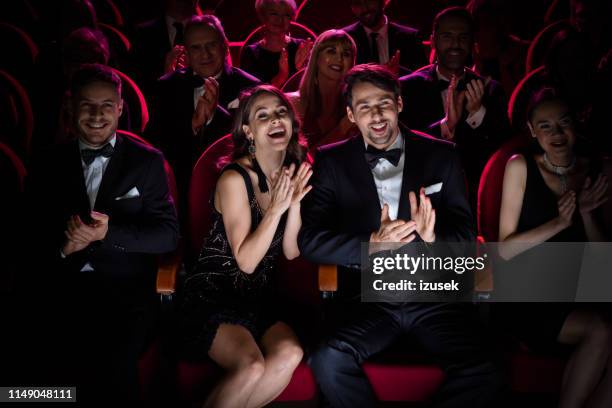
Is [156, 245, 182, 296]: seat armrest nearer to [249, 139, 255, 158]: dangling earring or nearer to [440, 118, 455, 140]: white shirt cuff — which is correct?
[249, 139, 255, 158]: dangling earring

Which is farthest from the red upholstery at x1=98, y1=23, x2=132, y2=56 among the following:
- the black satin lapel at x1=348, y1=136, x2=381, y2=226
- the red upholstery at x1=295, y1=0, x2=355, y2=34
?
the black satin lapel at x1=348, y1=136, x2=381, y2=226

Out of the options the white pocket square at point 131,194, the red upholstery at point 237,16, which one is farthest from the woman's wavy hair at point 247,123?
Answer: the red upholstery at point 237,16

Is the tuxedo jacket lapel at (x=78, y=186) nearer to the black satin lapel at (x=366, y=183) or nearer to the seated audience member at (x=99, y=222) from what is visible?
the seated audience member at (x=99, y=222)

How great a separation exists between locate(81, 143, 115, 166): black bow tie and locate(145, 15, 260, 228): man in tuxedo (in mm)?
880

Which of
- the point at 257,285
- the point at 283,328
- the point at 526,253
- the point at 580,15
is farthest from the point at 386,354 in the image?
the point at 580,15

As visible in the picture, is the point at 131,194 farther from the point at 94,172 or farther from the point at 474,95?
the point at 474,95

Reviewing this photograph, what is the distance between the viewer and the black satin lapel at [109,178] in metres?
2.36

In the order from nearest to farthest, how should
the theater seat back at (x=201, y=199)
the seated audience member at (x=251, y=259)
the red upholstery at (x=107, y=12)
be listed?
1. the seated audience member at (x=251, y=259)
2. the theater seat back at (x=201, y=199)
3. the red upholstery at (x=107, y=12)

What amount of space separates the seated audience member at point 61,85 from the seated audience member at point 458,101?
1.68 meters

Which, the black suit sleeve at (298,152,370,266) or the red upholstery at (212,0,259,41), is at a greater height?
the red upholstery at (212,0,259,41)

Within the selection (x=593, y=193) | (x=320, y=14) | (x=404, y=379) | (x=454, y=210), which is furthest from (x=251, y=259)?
(x=320, y=14)

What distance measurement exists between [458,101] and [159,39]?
2.11 meters

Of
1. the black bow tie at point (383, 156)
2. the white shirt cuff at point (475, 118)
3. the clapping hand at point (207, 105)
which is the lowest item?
the black bow tie at point (383, 156)

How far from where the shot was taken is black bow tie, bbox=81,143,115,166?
2.36 metres
